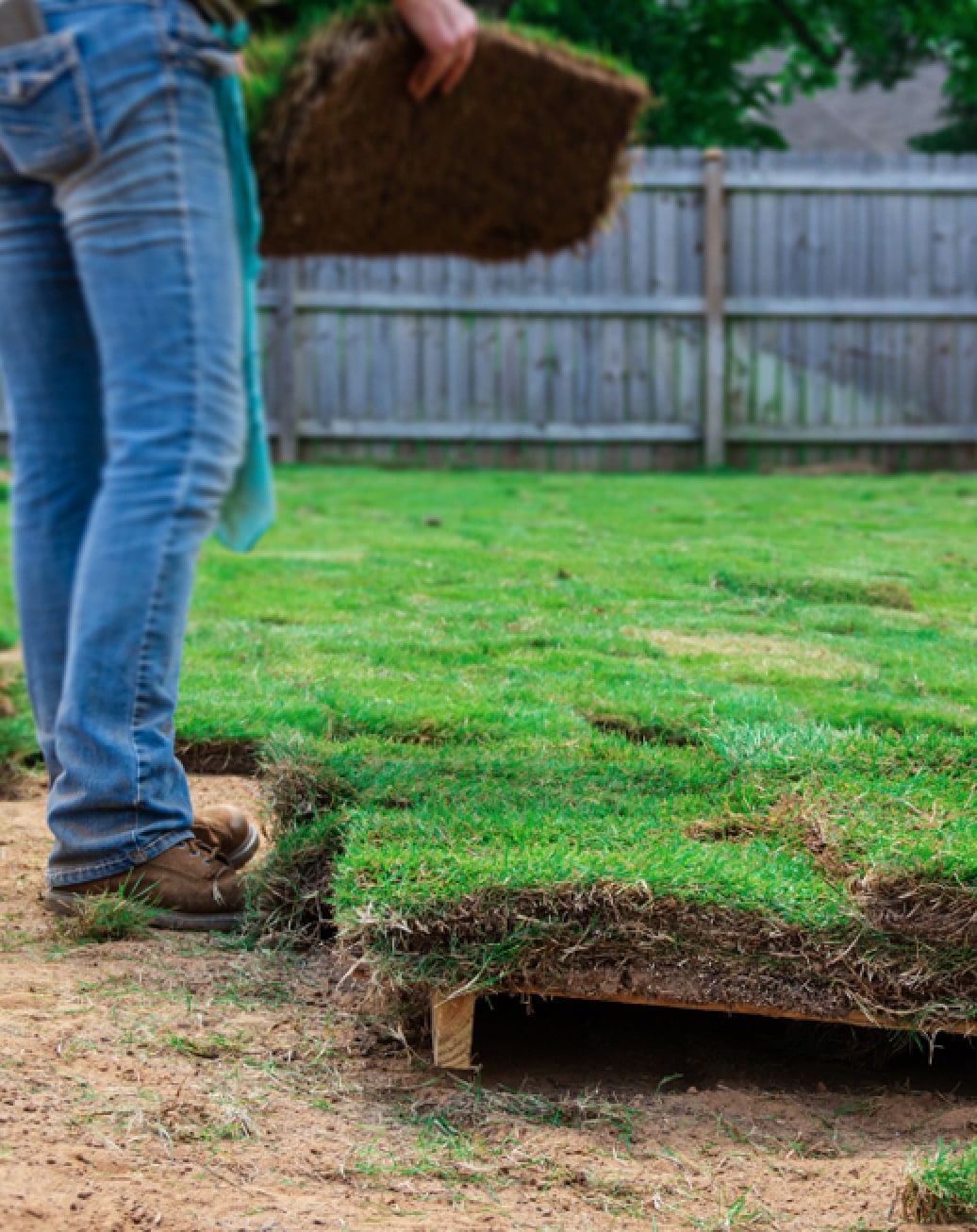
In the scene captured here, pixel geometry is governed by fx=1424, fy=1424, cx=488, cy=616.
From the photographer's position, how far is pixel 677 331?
10.6 m

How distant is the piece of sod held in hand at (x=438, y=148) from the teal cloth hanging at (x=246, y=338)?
121mm

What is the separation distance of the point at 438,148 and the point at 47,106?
69 centimetres

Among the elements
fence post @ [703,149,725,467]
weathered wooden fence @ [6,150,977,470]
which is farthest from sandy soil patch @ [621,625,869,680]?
fence post @ [703,149,725,467]

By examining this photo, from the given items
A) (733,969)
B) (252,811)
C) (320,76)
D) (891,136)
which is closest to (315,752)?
(252,811)

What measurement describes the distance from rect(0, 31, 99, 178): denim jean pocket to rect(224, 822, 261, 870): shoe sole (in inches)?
45.8

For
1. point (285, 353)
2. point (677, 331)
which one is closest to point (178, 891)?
point (285, 353)

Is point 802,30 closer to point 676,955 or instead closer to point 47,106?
point 47,106

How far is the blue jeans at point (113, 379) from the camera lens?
2.05 metres

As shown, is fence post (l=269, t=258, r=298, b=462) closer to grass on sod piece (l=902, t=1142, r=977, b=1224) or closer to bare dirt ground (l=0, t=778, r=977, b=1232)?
bare dirt ground (l=0, t=778, r=977, b=1232)

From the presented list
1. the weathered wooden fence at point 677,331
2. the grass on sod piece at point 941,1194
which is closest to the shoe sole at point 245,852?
the grass on sod piece at point 941,1194

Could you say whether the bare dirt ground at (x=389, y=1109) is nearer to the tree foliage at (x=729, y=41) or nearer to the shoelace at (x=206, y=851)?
the shoelace at (x=206, y=851)

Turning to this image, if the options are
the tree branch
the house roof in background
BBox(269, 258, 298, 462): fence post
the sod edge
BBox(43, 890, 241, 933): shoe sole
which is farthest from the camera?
the house roof in background

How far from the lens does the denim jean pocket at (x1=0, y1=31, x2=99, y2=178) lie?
2.02 m

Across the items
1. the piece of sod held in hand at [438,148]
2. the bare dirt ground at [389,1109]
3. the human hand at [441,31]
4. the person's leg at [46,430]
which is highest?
the human hand at [441,31]
